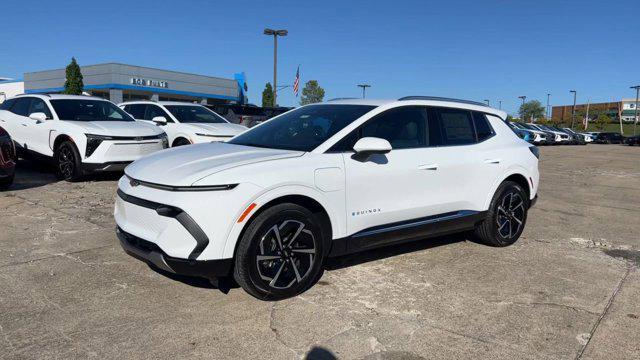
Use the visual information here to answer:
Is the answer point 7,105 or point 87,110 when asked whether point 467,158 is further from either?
point 7,105

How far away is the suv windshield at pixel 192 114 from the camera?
10984 millimetres

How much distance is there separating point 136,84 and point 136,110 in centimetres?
3908

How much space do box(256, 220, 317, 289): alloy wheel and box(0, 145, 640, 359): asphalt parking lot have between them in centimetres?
20

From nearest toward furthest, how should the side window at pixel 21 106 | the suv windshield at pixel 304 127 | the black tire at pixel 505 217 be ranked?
the suv windshield at pixel 304 127
the black tire at pixel 505 217
the side window at pixel 21 106

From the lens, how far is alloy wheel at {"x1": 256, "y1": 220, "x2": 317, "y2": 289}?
11.6 ft

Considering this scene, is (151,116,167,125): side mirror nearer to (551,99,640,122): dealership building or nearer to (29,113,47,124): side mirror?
(29,113,47,124): side mirror

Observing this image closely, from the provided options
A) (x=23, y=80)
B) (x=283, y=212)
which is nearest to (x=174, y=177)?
(x=283, y=212)

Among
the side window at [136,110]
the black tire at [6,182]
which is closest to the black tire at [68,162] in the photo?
the black tire at [6,182]

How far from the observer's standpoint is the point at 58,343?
295 centimetres

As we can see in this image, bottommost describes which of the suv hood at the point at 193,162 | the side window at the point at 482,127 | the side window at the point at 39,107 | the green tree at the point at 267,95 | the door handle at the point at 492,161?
the door handle at the point at 492,161

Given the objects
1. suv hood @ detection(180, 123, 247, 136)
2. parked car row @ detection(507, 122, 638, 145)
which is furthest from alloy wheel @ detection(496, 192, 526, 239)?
parked car row @ detection(507, 122, 638, 145)

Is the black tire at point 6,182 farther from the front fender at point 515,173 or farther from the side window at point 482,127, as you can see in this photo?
the front fender at point 515,173

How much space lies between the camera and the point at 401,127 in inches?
179

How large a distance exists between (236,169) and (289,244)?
70 cm
